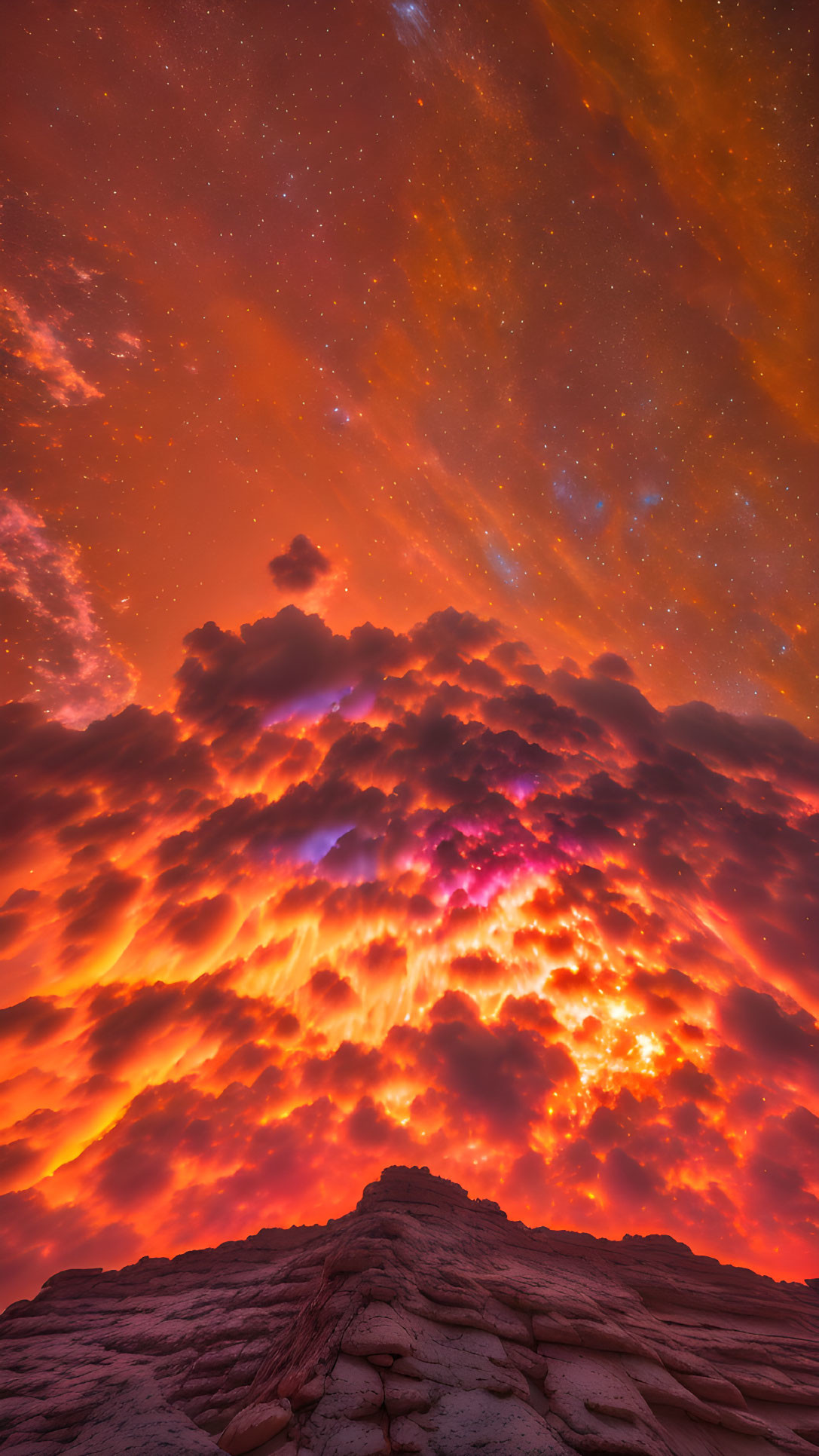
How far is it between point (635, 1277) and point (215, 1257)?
23.9 meters

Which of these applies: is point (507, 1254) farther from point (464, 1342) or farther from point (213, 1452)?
point (213, 1452)

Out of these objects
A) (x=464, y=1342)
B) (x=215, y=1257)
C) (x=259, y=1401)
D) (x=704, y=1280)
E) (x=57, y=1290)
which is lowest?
(x=57, y=1290)

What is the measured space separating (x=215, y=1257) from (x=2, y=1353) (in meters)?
12.3

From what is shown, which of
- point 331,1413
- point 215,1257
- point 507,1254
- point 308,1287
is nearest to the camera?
point 331,1413

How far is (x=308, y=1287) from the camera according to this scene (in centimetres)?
1986

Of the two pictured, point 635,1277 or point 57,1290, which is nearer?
point 635,1277

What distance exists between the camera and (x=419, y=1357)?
1177cm

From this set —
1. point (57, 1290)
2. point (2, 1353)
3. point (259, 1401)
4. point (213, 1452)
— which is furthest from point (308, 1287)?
point (57, 1290)

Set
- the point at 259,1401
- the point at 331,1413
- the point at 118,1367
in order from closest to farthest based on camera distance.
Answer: the point at 331,1413
the point at 259,1401
the point at 118,1367

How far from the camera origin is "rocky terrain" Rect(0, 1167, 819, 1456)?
10.1 metres

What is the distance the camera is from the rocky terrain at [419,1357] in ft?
33.0

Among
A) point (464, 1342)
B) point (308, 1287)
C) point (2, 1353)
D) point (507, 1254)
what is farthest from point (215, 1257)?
point (464, 1342)

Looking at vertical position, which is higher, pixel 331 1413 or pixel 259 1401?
pixel 331 1413

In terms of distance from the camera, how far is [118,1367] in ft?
55.4
